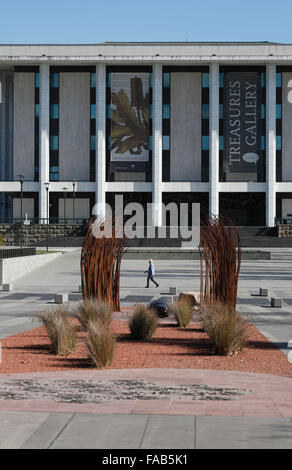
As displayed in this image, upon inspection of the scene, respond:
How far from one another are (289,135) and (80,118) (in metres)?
26.1

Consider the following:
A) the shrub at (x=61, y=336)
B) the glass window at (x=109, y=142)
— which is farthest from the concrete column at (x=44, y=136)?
the shrub at (x=61, y=336)

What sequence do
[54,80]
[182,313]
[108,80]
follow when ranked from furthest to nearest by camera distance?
[54,80], [108,80], [182,313]

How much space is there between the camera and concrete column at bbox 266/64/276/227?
256ft

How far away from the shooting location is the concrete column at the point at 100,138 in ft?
258

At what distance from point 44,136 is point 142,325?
6600cm

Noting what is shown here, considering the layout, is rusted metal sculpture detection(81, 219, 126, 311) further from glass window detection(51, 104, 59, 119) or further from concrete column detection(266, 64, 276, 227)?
glass window detection(51, 104, 59, 119)

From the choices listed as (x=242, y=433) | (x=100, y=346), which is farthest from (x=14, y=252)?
(x=242, y=433)

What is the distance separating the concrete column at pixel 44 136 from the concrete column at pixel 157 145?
42.5ft

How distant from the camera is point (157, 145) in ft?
259

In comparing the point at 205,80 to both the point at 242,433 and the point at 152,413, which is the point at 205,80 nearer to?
the point at 152,413

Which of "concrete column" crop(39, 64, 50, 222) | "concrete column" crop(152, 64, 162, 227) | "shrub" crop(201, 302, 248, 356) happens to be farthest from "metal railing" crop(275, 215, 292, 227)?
"shrub" crop(201, 302, 248, 356)

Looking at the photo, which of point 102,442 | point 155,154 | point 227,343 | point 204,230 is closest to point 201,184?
point 155,154

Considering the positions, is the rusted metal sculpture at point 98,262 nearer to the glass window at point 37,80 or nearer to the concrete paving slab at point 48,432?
the concrete paving slab at point 48,432

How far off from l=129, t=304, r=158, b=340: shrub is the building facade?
62.0m
